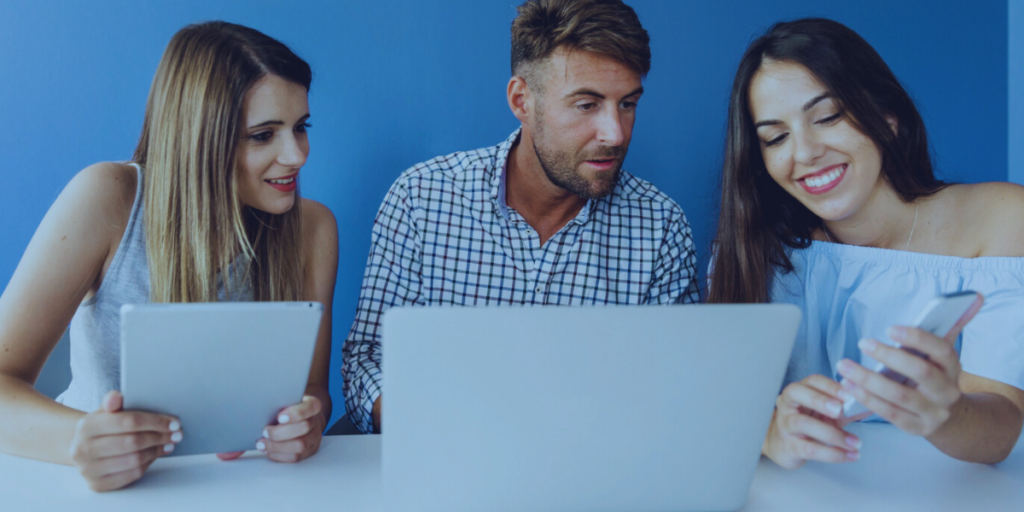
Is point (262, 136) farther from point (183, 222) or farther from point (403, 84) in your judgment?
point (403, 84)

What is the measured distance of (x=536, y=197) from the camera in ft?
5.76

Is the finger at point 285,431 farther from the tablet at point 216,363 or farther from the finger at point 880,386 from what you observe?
the finger at point 880,386

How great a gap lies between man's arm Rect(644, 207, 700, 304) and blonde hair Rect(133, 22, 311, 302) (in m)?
0.97

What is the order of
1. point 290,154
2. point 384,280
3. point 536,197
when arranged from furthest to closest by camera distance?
point 536,197 → point 384,280 → point 290,154

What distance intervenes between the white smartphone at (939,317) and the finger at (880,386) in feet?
0.03

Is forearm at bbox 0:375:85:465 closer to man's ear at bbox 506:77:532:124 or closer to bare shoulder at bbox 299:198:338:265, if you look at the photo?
bare shoulder at bbox 299:198:338:265

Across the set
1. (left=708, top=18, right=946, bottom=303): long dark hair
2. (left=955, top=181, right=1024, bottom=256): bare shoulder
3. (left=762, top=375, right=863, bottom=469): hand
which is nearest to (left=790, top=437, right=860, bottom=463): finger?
(left=762, top=375, right=863, bottom=469): hand

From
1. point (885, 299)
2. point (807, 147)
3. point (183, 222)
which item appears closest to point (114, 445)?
point (183, 222)

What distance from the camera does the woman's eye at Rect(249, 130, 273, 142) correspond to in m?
1.37

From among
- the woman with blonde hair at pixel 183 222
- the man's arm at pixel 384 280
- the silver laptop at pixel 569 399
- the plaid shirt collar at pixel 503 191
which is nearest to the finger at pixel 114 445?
the woman with blonde hair at pixel 183 222

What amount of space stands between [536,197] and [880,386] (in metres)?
1.08

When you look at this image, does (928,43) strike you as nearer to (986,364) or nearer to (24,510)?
(986,364)

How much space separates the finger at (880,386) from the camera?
778 mm

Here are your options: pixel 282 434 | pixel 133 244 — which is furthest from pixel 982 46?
pixel 133 244
